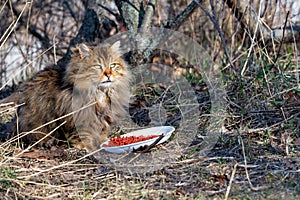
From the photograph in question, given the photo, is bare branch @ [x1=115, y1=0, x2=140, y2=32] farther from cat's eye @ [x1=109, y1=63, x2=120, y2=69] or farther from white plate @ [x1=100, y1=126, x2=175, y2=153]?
white plate @ [x1=100, y1=126, x2=175, y2=153]

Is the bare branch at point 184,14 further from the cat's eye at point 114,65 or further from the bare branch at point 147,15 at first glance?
the cat's eye at point 114,65

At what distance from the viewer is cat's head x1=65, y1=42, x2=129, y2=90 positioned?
4.25 m

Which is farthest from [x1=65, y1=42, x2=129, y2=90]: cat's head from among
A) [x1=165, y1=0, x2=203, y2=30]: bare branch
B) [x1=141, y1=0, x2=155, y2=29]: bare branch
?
[x1=165, y1=0, x2=203, y2=30]: bare branch

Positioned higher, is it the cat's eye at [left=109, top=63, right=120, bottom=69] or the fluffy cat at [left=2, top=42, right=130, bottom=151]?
the cat's eye at [left=109, top=63, right=120, bottom=69]

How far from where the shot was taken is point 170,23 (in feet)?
18.1

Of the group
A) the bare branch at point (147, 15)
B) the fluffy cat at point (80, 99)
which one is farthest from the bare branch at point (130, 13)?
the fluffy cat at point (80, 99)

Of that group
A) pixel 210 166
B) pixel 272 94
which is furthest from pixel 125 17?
pixel 210 166

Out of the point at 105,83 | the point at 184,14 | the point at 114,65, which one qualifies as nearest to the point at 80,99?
the point at 105,83

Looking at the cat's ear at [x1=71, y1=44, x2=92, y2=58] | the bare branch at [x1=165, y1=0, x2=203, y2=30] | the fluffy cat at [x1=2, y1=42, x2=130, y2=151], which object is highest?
the bare branch at [x1=165, y1=0, x2=203, y2=30]

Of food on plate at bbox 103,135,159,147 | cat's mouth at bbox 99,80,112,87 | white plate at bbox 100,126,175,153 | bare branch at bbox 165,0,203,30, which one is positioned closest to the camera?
white plate at bbox 100,126,175,153

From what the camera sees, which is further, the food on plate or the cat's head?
the cat's head

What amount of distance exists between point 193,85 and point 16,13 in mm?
2729

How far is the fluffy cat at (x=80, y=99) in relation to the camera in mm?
4266

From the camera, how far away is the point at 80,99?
4.33 metres
